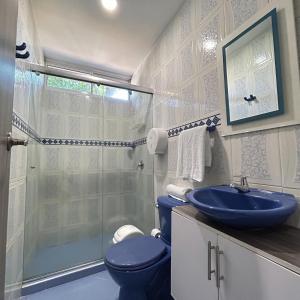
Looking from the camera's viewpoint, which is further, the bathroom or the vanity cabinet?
the bathroom

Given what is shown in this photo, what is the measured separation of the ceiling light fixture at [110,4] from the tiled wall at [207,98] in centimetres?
55

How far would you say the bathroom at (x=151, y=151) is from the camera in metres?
0.68

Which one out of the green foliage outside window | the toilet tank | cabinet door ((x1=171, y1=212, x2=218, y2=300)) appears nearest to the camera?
cabinet door ((x1=171, y1=212, x2=218, y2=300))

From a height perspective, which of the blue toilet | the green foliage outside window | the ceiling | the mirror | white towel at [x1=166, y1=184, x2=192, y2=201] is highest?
the ceiling

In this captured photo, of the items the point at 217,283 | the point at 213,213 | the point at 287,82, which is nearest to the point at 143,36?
the point at 287,82

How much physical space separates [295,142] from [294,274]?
1.82 feet

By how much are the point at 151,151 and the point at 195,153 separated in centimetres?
68

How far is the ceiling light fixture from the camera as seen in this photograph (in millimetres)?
1525

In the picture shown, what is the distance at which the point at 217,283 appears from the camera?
67 centimetres

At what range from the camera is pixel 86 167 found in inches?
91.4

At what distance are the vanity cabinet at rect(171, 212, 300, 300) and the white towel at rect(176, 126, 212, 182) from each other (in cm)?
37

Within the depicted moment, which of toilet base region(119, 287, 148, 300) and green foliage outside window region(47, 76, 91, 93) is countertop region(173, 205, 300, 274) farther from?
green foliage outside window region(47, 76, 91, 93)

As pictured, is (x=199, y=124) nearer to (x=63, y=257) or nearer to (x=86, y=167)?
(x=86, y=167)

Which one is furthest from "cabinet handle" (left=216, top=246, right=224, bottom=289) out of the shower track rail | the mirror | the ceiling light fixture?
the ceiling light fixture
